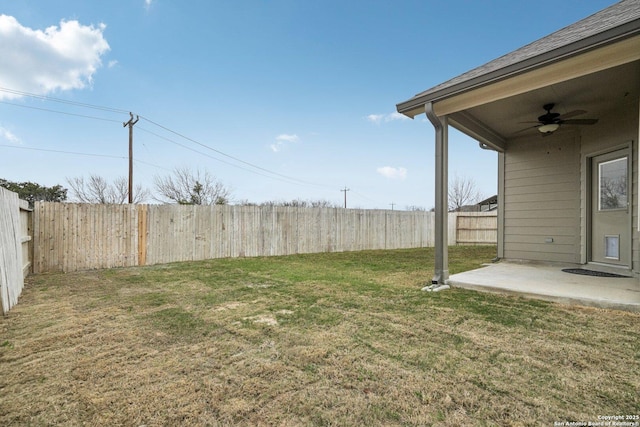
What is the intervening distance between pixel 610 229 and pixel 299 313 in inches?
214

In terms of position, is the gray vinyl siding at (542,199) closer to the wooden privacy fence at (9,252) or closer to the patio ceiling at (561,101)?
the patio ceiling at (561,101)

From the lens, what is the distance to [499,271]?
5.07 metres

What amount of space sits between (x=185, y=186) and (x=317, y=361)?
18082 mm

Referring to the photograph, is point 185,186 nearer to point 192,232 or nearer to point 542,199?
point 192,232

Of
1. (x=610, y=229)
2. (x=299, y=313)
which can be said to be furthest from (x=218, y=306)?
(x=610, y=229)

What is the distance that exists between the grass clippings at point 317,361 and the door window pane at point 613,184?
9.61 ft

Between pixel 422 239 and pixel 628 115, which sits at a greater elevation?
pixel 628 115

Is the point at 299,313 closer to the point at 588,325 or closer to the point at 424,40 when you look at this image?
the point at 588,325

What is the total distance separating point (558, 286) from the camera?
381 centimetres

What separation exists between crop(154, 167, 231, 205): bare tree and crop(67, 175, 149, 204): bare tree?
1.04m

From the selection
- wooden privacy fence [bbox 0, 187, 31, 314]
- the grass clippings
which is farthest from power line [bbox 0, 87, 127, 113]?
the grass clippings

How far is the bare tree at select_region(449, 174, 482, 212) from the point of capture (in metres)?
24.7

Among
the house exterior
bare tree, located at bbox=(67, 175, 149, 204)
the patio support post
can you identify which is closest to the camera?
the house exterior

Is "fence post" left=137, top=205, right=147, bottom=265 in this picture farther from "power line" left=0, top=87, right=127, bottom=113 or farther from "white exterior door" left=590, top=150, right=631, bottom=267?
"white exterior door" left=590, top=150, right=631, bottom=267
